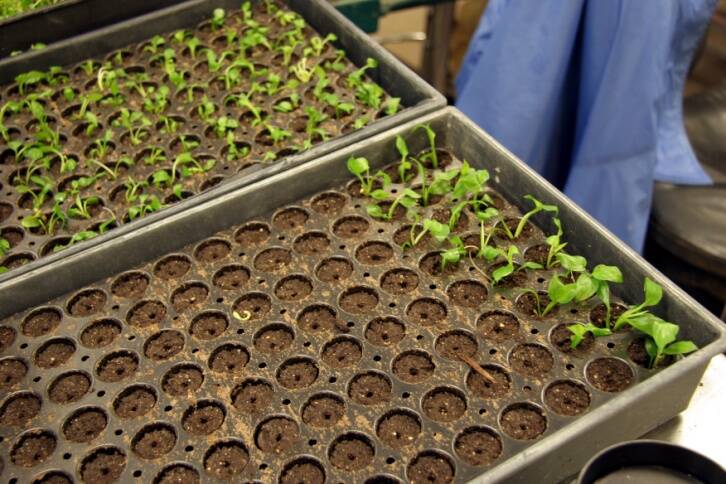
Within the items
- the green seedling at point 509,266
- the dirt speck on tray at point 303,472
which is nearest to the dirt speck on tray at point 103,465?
the dirt speck on tray at point 303,472

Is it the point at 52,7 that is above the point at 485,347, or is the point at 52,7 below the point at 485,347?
above

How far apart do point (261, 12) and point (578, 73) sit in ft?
3.01

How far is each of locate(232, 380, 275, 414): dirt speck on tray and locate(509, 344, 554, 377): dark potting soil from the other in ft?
1.24

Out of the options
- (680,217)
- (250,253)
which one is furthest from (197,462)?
(680,217)

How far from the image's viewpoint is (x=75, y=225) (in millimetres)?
1329

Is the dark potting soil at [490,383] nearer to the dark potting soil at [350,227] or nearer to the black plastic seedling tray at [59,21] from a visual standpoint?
the dark potting soil at [350,227]

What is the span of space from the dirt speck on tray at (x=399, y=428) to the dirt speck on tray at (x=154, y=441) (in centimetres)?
30

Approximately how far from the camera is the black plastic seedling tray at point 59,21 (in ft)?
5.54

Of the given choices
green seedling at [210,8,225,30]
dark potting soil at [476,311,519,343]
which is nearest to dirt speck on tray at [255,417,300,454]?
dark potting soil at [476,311,519,343]

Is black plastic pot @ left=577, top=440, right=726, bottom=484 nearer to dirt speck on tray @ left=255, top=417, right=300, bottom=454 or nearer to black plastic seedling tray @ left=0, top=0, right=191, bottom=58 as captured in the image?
dirt speck on tray @ left=255, top=417, right=300, bottom=454

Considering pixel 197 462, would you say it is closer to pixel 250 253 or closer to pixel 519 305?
pixel 250 253

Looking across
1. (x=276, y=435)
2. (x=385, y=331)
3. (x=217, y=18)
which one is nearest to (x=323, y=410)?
(x=276, y=435)

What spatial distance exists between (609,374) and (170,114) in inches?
43.2

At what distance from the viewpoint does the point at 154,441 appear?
99 cm
